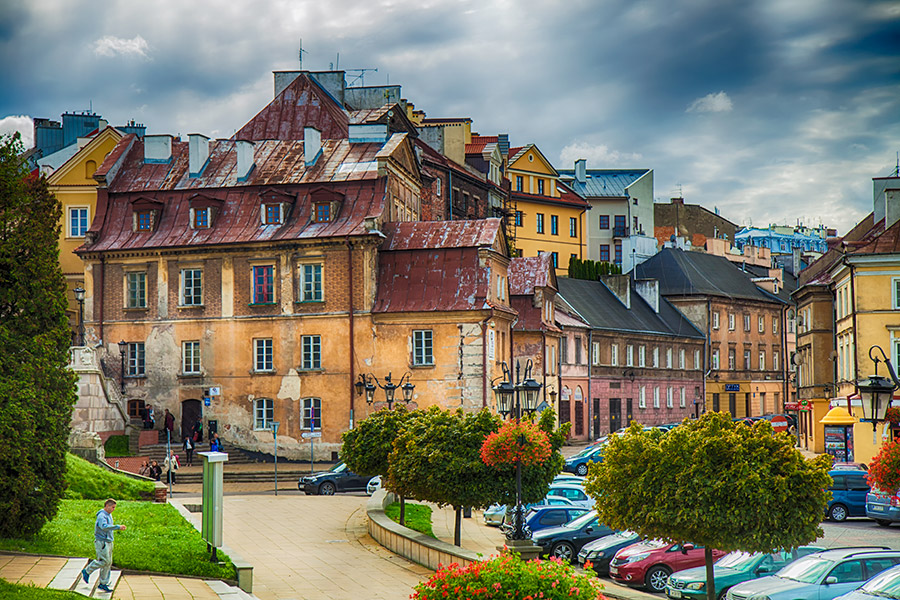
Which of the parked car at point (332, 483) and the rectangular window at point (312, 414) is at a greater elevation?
the rectangular window at point (312, 414)

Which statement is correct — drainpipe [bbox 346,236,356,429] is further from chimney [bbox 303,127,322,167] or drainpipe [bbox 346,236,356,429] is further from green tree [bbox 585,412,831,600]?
green tree [bbox 585,412,831,600]

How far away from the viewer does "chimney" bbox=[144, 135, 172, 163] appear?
191ft

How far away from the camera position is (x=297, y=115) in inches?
2438

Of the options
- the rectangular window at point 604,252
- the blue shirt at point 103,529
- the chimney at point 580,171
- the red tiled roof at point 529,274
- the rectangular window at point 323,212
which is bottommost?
the blue shirt at point 103,529

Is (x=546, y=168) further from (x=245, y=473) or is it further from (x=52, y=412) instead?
(x=52, y=412)

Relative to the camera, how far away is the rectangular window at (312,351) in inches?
2094

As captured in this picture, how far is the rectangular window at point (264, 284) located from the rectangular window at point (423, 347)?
730 centimetres

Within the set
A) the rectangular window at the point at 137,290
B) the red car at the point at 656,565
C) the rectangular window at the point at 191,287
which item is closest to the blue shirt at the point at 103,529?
the red car at the point at 656,565

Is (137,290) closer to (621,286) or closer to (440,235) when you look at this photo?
(440,235)

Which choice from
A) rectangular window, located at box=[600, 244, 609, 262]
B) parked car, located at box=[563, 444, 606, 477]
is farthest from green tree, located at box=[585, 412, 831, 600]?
rectangular window, located at box=[600, 244, 609, 262]

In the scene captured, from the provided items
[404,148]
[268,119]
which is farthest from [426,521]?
[268,119]

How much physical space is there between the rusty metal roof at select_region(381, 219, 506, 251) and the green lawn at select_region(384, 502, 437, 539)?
57.9 ft

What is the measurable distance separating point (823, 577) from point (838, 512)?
1716 centimetres

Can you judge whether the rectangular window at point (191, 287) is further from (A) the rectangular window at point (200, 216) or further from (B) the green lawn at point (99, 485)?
(B) the green lawn at point (99, 485)
